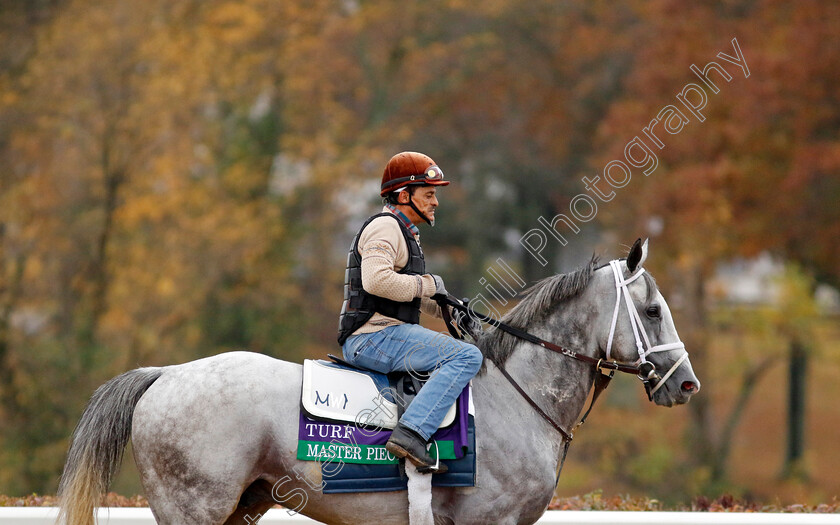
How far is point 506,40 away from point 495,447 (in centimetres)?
1488

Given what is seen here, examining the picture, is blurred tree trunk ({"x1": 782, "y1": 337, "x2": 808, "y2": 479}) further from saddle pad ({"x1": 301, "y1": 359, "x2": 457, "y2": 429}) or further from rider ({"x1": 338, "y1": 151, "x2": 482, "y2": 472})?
saddle pad ({"x1": 301, "y1": 359, "x2": 457, "y2": 429})

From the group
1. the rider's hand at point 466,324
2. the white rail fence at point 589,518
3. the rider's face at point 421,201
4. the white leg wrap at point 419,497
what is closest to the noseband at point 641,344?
the rider's hand at point 466,324

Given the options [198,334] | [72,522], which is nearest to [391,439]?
[72,522]

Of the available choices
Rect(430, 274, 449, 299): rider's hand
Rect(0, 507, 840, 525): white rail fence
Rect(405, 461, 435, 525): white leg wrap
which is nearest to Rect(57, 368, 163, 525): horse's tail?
Rect(0, 507, 840, 525): white rail fence

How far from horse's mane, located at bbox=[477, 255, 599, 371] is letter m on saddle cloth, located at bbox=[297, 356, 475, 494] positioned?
45 cm

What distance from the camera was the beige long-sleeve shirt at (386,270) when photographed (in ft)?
14.5

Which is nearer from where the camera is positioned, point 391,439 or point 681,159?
point 391,439

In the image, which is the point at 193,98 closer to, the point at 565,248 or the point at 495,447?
the point at 565,248

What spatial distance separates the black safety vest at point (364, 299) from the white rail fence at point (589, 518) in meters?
1.69

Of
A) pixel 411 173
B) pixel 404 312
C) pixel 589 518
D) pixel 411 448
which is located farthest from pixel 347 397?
pixel 589 518

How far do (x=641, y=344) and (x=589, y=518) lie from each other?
159 centimetres

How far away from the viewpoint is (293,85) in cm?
1639

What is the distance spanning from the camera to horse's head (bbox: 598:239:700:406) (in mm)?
4574

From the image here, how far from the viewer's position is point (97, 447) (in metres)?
4.35
